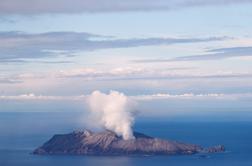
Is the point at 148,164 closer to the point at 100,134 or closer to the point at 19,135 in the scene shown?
the point at 100,134

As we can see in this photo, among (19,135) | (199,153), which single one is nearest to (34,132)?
(19,135)

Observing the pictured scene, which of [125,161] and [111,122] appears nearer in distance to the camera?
[125,161]

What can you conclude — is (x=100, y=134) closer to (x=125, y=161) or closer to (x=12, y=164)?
(x=125, y=161)

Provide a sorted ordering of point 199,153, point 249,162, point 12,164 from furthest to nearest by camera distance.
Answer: point 199,153, point 249,162, point 12,164

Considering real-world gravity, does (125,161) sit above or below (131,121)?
below

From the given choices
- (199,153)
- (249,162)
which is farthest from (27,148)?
(249,162)

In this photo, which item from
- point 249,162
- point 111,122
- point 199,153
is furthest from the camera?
point 111,122
